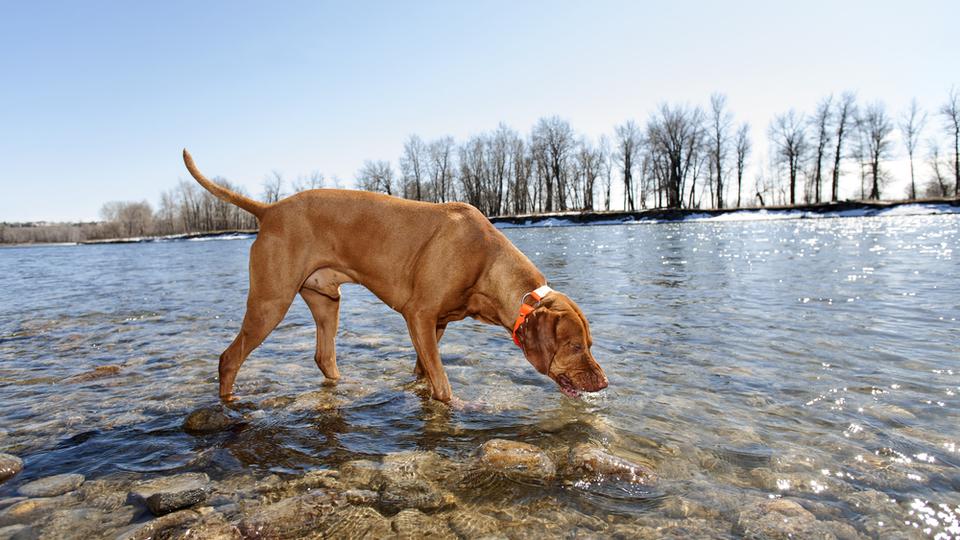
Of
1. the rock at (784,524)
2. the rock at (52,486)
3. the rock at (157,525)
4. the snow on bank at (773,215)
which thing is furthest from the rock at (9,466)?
the snow on bank at (773,215)

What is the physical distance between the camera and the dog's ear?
11.6 ft

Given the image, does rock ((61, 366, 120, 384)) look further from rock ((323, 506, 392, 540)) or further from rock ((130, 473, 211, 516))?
rock ((323, 506, 392, 540))

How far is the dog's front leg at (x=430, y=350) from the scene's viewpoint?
411 centimetres

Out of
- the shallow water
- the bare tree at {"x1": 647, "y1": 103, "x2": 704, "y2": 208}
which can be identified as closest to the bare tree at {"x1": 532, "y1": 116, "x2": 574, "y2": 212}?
the bare tree at {"x1": 647, "y1": 103, "x2": 704, "y2": 208}

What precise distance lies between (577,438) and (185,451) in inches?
101

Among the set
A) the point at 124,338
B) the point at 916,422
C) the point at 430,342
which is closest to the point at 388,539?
the point at 430,342

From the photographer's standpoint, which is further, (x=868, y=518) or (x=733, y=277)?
(x=733, y=277)

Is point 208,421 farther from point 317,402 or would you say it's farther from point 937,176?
point 937,176

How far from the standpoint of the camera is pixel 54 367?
230 inches

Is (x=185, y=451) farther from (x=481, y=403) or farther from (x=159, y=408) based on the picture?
(x=481, y=403)

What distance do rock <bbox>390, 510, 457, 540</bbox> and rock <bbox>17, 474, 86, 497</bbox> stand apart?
1.90 metres

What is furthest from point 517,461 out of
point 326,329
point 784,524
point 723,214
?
point 723,214

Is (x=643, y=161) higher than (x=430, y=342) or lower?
higher

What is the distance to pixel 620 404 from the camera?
13.7ft
